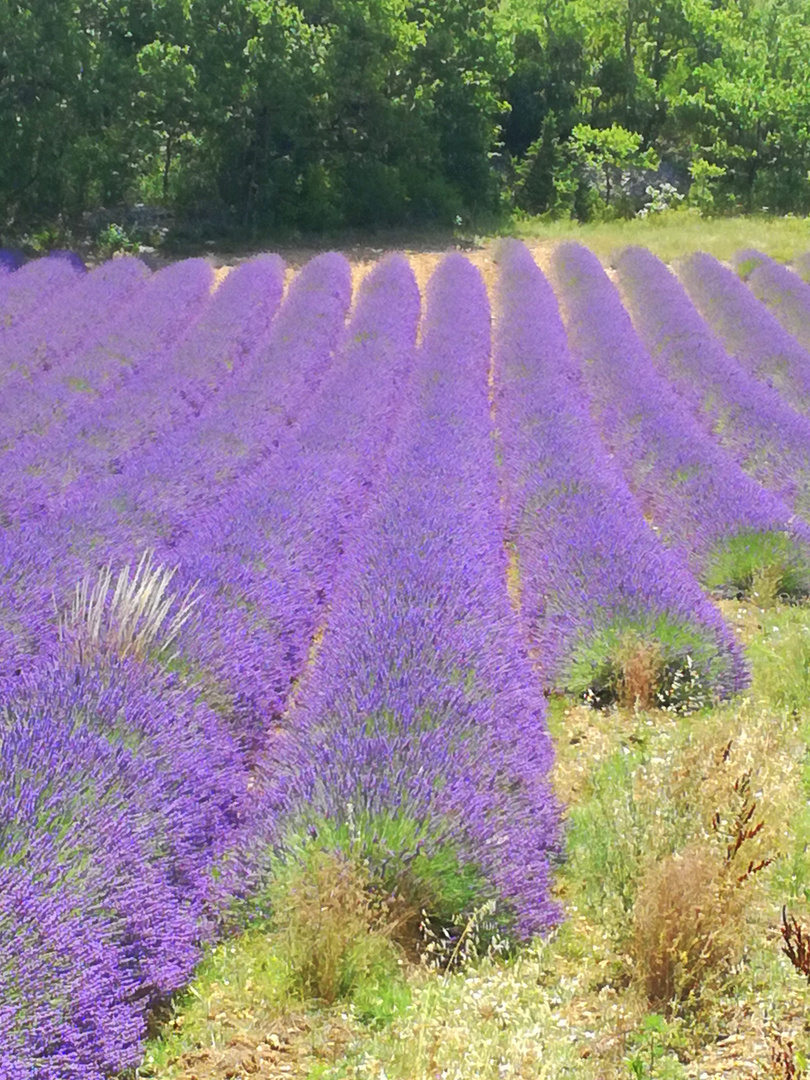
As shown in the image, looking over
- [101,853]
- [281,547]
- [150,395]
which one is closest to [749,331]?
[150,395]

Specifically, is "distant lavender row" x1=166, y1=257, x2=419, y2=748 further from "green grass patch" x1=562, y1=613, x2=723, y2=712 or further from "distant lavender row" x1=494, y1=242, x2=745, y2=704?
"green grass patch" x1=562, y1=613, x2=723, y2=712

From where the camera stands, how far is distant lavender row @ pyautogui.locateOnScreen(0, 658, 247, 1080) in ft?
7.93

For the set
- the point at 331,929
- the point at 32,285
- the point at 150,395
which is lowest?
the point at 32,285

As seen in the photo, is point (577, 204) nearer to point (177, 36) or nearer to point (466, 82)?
point (466, 82)

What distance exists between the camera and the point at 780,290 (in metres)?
15.2

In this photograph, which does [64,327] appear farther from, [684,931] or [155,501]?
[684,931]

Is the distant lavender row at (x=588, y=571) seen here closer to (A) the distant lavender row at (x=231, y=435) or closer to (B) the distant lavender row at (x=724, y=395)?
(B) the distant lavender row at (x=724, y=395)

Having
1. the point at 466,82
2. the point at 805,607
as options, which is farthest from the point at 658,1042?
the point at 466,82

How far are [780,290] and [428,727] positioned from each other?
13199 millimetres

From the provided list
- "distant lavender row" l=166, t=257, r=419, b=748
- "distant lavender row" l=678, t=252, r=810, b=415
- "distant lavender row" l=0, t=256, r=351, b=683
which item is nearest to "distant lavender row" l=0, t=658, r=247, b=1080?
"distant lavender row" l=166, t=257, r=419, b=748

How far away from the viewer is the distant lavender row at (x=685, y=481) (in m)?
6.17

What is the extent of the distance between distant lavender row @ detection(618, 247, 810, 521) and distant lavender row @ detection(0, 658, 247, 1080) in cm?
497

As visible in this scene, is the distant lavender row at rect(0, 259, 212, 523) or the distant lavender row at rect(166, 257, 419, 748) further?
the distant lavender row at rect(0, 259, 212, 523)

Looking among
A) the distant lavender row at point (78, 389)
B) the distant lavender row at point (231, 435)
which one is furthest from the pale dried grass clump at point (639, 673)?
the distant lavender row at point (78, 389)
